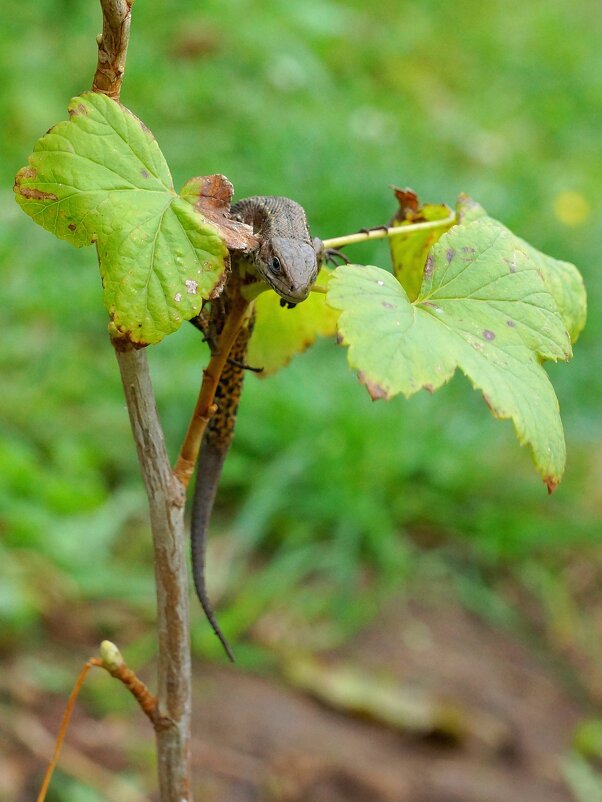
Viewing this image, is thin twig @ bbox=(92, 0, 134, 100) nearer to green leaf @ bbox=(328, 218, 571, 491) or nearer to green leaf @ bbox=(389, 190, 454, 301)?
green leaf @ bbox=(328, 218, 571, 491)

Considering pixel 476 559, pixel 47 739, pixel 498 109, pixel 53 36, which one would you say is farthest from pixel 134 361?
pixel 498 109

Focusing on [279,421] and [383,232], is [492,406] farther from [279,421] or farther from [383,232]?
[279,421]

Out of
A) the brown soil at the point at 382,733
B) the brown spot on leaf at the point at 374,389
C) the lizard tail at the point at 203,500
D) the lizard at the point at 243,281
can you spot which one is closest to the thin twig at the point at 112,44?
the lizard at the point at 243,281

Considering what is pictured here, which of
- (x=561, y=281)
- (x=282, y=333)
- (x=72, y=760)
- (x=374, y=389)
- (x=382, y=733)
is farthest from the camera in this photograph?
(x=382, y=733)

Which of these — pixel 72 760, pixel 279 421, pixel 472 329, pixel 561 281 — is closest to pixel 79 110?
pixel 472 329

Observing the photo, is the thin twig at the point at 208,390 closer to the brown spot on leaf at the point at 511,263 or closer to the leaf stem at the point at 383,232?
the leaf stem at the point at 383,232

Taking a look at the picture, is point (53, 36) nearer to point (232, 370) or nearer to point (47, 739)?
point (47, 739)

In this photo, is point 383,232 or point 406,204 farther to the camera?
point 406,204

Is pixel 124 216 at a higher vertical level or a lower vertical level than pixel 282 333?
lower
